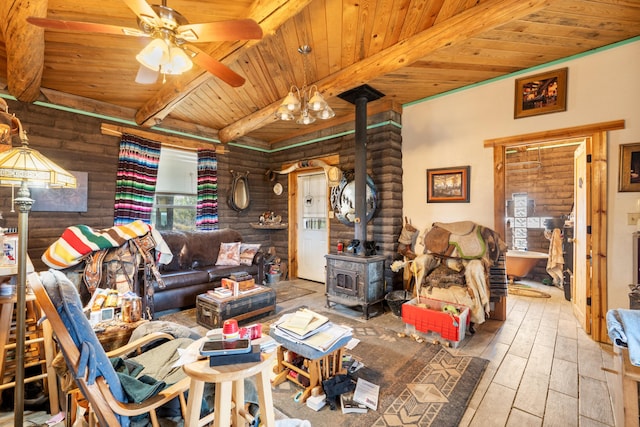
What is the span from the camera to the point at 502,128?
11.3 feet

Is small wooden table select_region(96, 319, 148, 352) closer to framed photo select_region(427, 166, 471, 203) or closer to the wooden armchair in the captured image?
the wooden armchair

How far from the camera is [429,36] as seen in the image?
2535mm

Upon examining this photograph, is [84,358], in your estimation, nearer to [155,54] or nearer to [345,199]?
[155,54]

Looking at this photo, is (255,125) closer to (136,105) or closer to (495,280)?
(136,105)

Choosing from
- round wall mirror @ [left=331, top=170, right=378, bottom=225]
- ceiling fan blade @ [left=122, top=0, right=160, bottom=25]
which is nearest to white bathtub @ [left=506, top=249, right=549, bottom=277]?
round wall mirror @ [left=331, top=170, right=378, bottom=225]

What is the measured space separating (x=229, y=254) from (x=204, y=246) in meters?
0.40

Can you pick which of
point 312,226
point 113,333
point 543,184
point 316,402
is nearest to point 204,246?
point 312,226

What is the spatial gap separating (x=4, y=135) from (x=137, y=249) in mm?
1703

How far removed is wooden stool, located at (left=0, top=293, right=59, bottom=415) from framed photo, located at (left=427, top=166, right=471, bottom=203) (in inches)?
161

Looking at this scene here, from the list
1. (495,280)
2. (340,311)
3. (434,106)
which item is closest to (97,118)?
(340,311)

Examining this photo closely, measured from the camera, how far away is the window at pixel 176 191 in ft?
15.2

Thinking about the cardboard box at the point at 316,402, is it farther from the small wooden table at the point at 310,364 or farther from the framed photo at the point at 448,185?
the framed photo at the point at 448,185

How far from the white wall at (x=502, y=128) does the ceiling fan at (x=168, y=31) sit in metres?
2.98

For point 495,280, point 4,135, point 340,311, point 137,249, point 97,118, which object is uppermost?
point 97,118
